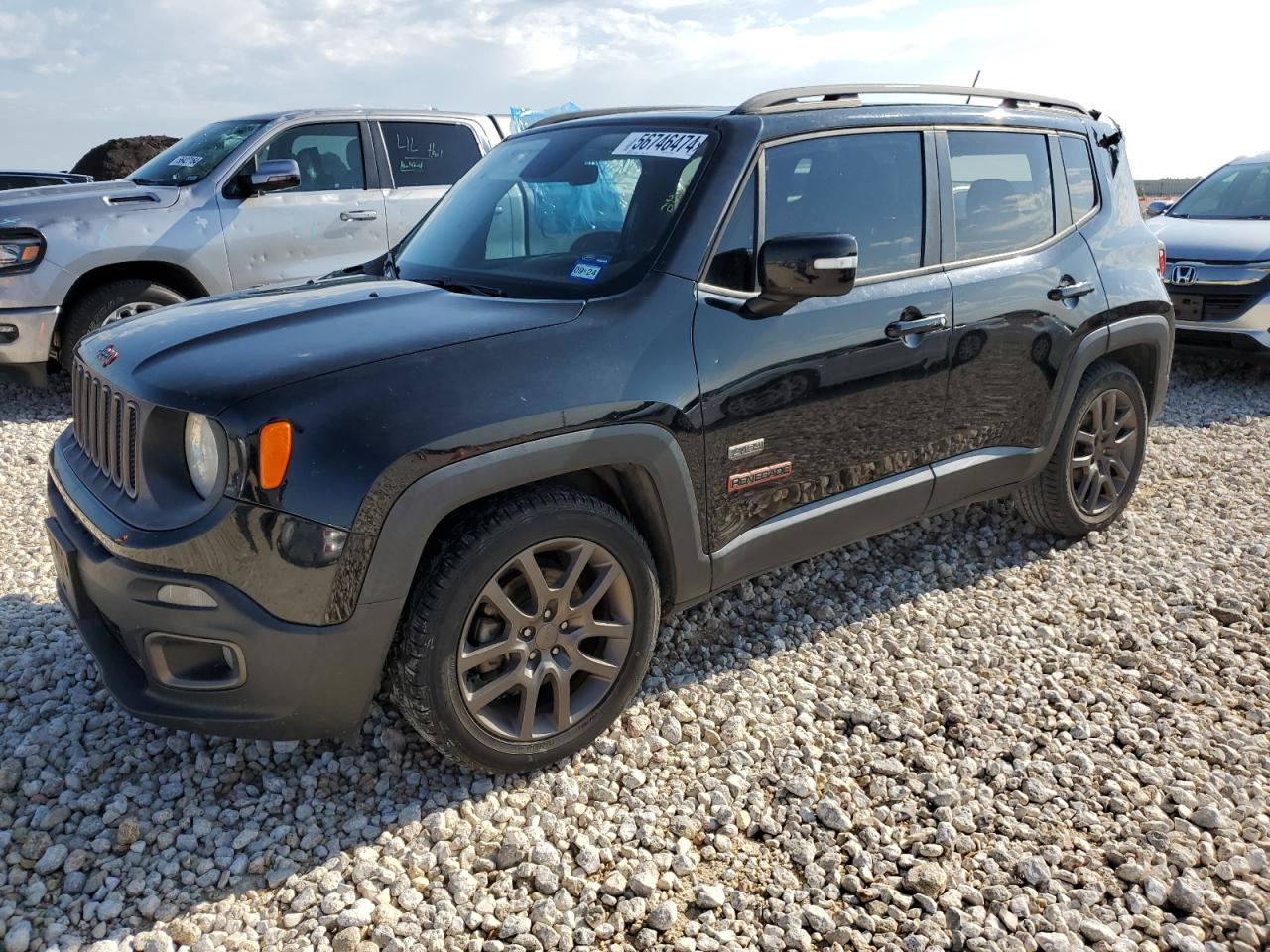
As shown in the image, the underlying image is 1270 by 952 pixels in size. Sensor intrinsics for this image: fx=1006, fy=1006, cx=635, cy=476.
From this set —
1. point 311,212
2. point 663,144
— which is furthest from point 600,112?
point 311,212

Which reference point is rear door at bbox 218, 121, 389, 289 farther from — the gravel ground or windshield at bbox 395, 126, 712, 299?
the gravel ground

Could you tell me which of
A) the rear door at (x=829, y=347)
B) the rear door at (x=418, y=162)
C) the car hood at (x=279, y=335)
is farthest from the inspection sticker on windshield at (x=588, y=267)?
the rear door at (x=418, y=162)

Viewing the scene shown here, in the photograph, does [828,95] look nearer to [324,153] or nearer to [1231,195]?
[324,153]

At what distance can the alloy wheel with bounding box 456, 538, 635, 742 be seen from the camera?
2748mm

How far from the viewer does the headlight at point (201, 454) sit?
249cm

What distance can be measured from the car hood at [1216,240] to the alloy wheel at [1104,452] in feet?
12.6

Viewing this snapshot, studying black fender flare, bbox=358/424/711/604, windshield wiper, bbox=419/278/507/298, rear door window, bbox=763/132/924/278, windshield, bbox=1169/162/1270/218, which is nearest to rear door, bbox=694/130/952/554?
rear door window, bbox=763/132/924/278

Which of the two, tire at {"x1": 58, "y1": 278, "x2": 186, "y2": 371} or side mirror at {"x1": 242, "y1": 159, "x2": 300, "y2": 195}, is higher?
side mirror at {"x1": 242, "y1": 159, "x2": 300, "y2": 195}

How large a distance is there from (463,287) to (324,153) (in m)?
4.80

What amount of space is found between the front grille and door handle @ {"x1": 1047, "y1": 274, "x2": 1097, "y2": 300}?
3.39 meters

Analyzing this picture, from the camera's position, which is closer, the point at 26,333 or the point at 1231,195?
the point at 26,333

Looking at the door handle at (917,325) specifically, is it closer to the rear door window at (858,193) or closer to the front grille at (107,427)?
the rear door window at (858,193)

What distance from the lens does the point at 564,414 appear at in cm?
270

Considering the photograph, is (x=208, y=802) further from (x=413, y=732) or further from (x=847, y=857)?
(x=847, y=857)
